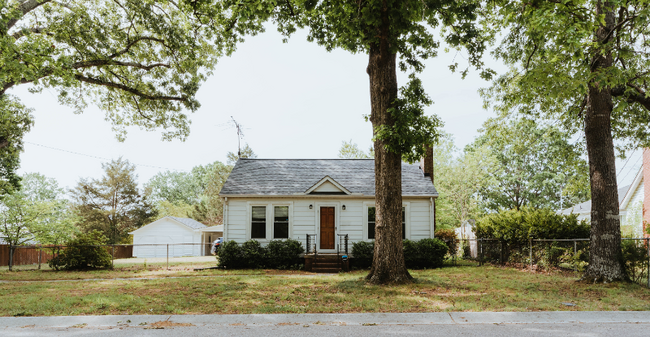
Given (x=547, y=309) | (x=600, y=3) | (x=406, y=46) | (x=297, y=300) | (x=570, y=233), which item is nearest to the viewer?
(x=547, y=309)

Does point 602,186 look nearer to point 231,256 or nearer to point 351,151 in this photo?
point 231,256

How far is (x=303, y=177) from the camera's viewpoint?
1816 centimetres

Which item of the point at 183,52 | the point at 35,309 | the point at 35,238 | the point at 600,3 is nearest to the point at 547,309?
the point at 600,3

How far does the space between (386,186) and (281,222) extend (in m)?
7.91

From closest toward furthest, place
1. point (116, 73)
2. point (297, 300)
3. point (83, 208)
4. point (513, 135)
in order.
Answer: point (297, 300) → point (513, 135) → point (116, 73) → point (83, 208)

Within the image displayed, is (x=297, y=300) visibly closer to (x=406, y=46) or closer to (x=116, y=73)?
(x=406, y=46)

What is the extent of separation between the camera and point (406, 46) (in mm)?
11719

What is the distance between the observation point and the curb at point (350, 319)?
577cm

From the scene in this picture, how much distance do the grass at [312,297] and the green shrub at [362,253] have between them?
5.21 m

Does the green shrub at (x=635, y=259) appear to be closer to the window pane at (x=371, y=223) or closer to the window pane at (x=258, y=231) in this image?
the window pane at (x=371, y=223)

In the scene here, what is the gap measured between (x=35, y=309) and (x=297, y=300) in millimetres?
4591

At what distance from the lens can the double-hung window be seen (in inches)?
656

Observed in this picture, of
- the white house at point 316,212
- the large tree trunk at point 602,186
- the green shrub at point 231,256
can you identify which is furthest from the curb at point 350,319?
the white house at point 316,212

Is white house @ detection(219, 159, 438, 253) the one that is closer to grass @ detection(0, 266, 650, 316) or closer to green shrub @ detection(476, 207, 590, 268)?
green shrub @ detection(476, 207, 590, 268)
